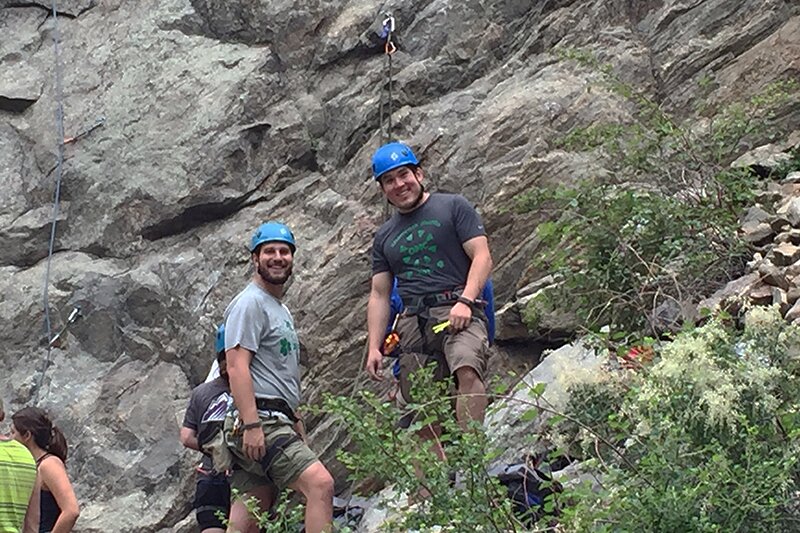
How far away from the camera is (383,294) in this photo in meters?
6.11

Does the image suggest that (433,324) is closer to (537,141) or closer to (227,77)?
(537,141)

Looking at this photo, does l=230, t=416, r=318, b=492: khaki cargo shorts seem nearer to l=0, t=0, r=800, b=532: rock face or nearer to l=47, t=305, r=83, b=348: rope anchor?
l=0, t=0, r=800, b=532: rock face

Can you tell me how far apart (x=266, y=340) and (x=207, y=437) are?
72 centimetres

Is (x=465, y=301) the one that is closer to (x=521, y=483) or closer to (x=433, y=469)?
(x=521, y=483)

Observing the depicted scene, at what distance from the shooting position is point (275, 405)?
5562 mm

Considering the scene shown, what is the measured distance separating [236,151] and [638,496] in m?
6.67

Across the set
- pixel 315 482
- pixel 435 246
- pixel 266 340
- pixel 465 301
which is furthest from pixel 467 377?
pixel 266 340

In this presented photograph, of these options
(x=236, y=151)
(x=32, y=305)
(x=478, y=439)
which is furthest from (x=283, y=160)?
(x=478, y=439)

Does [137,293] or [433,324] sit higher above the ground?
[433,324]

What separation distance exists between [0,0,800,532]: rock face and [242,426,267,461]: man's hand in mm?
2623

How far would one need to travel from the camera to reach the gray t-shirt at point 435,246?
586 centimetres

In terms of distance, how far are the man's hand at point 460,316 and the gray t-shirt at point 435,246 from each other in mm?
247

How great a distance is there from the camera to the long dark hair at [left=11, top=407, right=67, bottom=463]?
5.42m

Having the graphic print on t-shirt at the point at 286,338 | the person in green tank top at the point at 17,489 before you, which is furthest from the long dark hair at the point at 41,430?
the graphic print on t-shirt at the point at 286,338
